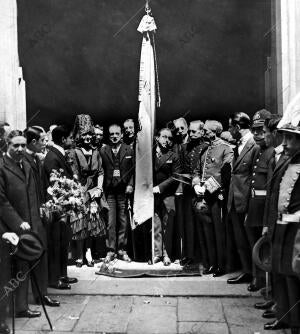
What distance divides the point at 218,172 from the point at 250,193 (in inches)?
32.9

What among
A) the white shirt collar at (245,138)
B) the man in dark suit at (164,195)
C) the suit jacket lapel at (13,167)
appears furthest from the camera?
the man in dark suit at (164,195)

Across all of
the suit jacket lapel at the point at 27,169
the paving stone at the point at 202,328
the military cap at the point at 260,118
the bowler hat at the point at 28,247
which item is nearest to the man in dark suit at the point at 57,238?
the suit jacket lapel at the point at 27,169

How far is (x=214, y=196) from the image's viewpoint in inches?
269

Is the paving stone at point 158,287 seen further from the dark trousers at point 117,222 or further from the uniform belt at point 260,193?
the uniform belt at point 260,193

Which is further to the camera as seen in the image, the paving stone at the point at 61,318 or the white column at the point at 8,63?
the white column at the point at 8,63

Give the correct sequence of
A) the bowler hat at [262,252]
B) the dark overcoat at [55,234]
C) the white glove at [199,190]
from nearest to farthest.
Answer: the bowler hat at [262,252] < the dark overcoat at [55,234] < the white glove at [199,190]

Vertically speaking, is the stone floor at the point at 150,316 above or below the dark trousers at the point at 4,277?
below

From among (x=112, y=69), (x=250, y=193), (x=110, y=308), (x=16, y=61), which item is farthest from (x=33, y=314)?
(x=112, y=69)

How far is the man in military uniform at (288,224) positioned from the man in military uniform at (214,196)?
215 cm

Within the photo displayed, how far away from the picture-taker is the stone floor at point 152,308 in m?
5.10

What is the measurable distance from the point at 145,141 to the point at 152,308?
2.35 metres

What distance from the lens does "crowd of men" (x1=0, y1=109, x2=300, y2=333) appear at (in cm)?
455

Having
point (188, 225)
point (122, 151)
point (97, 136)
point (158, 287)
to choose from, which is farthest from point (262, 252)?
point (97, 136)

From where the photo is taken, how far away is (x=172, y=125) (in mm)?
8203
